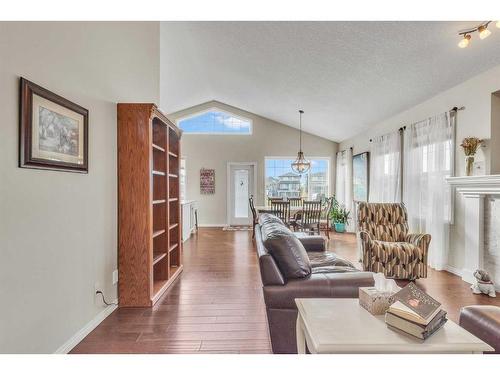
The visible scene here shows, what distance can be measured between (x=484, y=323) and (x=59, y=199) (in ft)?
8.79

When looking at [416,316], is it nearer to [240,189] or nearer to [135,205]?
[135,205]

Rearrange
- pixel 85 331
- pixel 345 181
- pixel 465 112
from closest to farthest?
pixel 85 331 → pixel 465 112 → pixel 345 181

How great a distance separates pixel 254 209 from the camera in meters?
6.15

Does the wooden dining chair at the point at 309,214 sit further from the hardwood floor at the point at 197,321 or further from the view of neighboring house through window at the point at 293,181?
the view of neighboring house through window at the point at 293,181

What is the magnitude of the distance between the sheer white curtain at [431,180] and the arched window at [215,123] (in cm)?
474

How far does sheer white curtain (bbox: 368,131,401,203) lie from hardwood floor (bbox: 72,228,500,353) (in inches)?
66.7

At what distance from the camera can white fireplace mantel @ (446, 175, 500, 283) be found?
3.33 m

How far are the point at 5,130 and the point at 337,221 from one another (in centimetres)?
715

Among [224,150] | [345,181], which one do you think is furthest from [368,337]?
[224,150]

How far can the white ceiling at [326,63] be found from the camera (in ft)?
10.4

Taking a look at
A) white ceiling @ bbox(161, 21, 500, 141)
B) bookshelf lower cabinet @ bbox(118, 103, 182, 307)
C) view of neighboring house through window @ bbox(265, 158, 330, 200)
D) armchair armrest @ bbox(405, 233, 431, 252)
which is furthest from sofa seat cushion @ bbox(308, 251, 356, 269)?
view of neighboring house through window @ bbox(265, 158, 330, 200)
